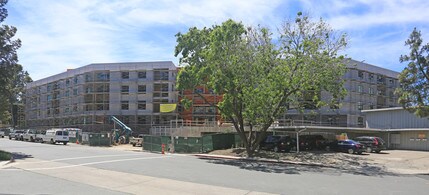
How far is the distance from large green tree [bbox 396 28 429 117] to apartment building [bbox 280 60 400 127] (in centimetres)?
4217

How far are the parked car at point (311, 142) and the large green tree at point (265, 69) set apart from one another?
365 inches

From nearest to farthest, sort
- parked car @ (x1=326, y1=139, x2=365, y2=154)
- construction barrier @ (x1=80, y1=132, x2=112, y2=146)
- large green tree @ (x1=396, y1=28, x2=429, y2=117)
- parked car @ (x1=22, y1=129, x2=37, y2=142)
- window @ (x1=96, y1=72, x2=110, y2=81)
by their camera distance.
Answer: large green tree @ (x1=396, y1=28, x2=429, y2=117) → parked car @ (x1=326, y1=139, x2=365, y2=154) → construction barrier @ (x1=80, y1=132, x2=112, y2=146) → parked car @ (x1=22, y1=129, x2=37, y2=142) → window @ (x1=96, y1=72, x2=110, y2=81)

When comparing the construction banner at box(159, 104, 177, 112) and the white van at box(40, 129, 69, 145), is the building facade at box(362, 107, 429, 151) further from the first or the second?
the white van at box(40, 129, 69, 145)

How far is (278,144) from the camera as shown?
36.9 m

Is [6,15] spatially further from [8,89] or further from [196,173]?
[196,173]

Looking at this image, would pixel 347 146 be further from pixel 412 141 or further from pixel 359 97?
pixel 359 97

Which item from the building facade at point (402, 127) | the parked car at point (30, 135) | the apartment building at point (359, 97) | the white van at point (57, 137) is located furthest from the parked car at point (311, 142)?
the parked car at point (30, 135)

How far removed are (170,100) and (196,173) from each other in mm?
62114

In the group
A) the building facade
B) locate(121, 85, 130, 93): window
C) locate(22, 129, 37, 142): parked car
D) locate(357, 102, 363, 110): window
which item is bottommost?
locate(22, 129, 37, 142): parked car

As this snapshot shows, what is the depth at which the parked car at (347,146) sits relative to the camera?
123 feet

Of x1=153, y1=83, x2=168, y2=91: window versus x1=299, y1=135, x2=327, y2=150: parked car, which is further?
x1=153, y1=83, x2=168, y2=91: window

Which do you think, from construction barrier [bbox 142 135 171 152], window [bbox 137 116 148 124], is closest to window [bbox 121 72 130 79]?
window [bbox 137 116 148 124]

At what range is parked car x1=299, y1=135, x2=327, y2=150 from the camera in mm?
40606

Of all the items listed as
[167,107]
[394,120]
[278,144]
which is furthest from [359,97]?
[278,144]
